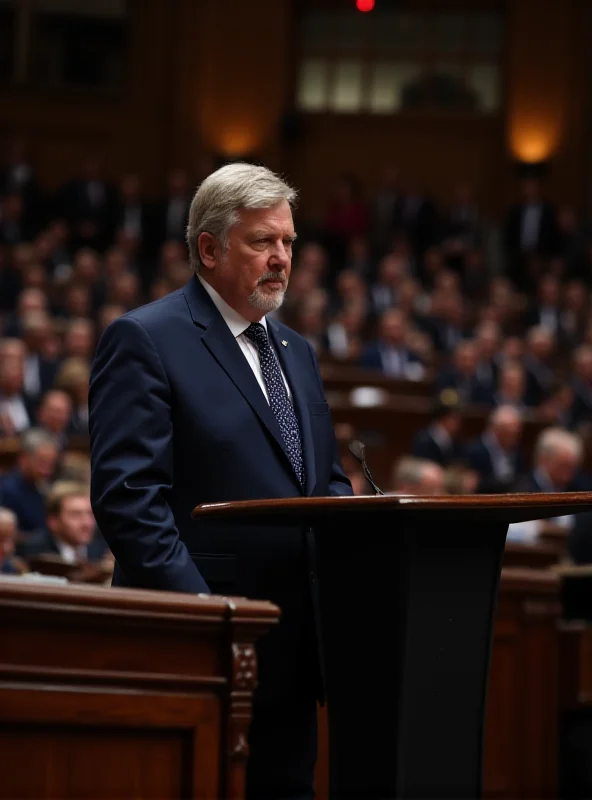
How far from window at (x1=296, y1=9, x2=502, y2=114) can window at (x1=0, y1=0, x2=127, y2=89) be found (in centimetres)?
228

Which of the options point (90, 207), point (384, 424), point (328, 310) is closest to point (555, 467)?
point (384, 424)

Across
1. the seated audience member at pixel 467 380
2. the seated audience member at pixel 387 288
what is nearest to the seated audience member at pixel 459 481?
the seated audience member at pixel 467 380

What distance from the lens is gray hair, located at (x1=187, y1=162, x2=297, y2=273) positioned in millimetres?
2484

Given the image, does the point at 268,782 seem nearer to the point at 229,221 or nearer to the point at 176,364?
the point at 176,364

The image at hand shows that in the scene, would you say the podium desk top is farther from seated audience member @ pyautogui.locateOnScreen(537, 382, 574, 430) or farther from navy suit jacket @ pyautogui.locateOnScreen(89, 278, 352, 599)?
seated audience member @ pyautogui.locateOnScreen(537, 382, 574, 430)

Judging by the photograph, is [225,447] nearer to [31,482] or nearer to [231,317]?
[231,317]

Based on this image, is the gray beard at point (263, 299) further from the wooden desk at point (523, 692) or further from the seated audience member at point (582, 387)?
the seated audience member at point (582, 387)

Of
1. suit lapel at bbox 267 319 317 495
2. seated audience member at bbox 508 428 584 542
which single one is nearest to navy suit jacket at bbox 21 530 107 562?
seated audience member at bbox 508 428 584 542

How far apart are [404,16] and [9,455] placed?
1042 centimetres

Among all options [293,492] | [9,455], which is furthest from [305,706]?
[9,455]

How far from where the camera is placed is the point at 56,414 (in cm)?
799

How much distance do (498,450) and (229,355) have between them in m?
6.89

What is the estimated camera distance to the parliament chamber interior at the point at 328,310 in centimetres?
200

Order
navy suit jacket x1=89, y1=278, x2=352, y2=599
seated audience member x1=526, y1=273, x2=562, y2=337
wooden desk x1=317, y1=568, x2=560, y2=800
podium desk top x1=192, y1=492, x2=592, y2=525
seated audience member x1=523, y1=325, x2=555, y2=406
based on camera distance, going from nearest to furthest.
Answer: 1. podium desk top x1=192, y1=492, x2=592, y2=525
2. navy suit jacket x1=89, y1=278, x2=352, y2=599
3. wooden desk x1=317, y1=568, x2=560, y2=800
4. seated audience member x1=523, y1=325, x2=555, y2=406
5. seated audience member x1=526, y1=273, x2=562, y2=337
